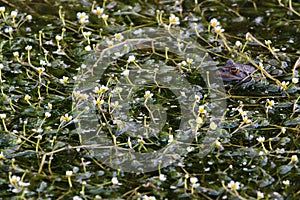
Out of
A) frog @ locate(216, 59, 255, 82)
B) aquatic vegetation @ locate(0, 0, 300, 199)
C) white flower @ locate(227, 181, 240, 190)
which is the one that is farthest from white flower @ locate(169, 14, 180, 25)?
white flower @ locate(227, 181, 240, 190)

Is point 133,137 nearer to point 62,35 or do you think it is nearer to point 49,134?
point 49,134

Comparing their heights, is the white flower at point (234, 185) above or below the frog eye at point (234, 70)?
below

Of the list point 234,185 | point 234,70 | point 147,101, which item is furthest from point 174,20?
point 234,185

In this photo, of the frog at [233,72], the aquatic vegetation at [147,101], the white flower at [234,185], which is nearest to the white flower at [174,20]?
the aquatic vegetation at [147,101]

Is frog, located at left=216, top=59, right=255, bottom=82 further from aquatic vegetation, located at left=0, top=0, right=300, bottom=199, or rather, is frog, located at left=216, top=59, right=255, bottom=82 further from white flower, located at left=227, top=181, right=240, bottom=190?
white flower, located at left=227, top=181, right=240, bottom=190

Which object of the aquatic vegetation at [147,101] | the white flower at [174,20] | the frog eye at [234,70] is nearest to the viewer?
the aquatic vegetation at [147,101]

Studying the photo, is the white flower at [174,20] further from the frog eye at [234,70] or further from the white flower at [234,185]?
the white flower at [234,185]

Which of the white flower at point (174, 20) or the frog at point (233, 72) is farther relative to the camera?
the white flower at point (174, 20)
